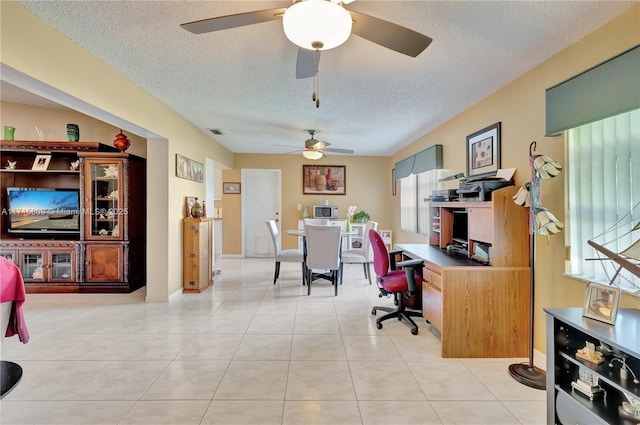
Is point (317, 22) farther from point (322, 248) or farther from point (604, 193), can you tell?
point (322, 248)

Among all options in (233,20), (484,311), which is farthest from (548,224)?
(233,20)

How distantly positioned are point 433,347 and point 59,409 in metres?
2.62

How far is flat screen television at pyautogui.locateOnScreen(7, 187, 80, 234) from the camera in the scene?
4.06 metres

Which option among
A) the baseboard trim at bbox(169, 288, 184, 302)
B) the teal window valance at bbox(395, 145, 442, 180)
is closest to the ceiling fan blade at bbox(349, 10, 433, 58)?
the teal window valance at bbox(395, 145, 442, 180)

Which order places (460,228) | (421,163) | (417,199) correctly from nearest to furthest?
(460,228) → (421,163) → (417,199)

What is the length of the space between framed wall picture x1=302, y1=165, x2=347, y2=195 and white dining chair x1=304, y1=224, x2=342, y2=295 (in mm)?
2723

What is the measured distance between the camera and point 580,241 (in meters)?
2.06

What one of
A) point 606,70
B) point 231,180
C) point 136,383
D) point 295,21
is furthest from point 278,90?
point 231,180

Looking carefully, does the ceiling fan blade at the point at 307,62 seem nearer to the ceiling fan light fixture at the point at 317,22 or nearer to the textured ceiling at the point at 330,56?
the textured ceiling at the point at 330,56

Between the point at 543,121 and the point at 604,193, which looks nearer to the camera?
the point at 604,193

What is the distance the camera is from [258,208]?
6.81m

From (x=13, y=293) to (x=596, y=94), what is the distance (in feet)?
12.1

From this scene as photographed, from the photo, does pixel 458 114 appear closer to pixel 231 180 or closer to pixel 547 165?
pixel 547 165

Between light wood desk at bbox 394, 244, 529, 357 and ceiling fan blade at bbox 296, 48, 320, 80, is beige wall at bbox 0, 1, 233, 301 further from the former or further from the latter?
light wood desk at bbox 394, 244, 529, 357
